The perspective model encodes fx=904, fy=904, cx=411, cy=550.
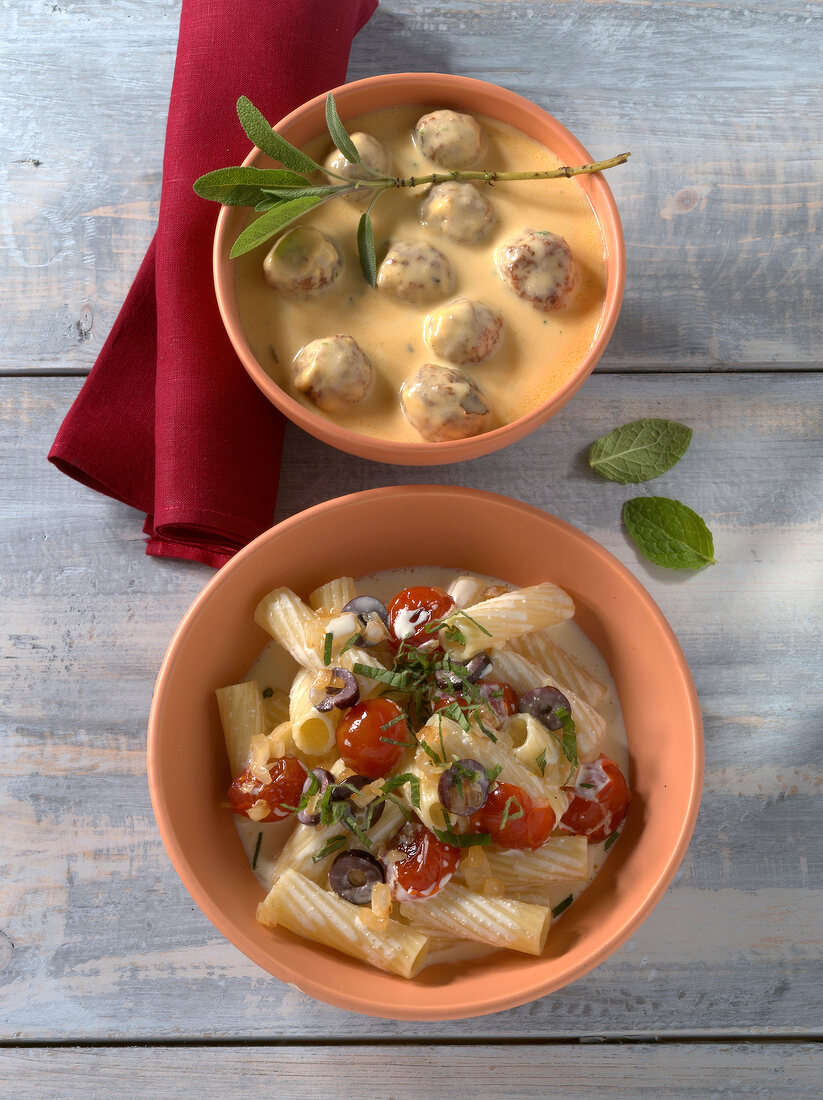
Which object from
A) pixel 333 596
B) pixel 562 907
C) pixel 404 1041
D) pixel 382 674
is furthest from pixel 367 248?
pixel 404 1041

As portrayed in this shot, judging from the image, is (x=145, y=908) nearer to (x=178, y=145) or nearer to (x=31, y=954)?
(x=31, y=954)

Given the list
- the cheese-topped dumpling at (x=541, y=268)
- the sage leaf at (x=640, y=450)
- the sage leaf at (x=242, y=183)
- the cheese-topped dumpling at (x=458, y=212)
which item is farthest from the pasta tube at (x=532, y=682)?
the sage leaf at (x=242, y=183)

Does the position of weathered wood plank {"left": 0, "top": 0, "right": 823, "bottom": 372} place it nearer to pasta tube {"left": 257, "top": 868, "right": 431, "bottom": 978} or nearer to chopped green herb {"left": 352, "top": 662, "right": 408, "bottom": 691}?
chopped green herb {"left": 352, "top": 662, "right": 408, "bottom": 691}

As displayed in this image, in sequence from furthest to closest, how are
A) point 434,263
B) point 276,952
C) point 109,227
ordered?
point 109,227
point 434,263
point 276,952

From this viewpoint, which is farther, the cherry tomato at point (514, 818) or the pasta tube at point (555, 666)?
the pasta tube at point (555, 666)

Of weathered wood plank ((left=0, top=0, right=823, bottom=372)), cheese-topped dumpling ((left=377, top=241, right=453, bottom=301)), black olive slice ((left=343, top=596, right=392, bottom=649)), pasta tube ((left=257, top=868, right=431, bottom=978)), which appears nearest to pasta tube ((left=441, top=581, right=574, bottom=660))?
black olive slice ((left=343, top=596, right=392, bottom=649))

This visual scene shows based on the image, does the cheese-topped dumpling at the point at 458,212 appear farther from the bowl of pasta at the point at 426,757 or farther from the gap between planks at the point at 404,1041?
the gap between planks at the point at 404,1041

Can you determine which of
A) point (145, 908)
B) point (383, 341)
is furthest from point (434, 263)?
point (145, 908)

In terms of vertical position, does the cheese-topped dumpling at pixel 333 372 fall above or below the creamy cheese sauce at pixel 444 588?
above
